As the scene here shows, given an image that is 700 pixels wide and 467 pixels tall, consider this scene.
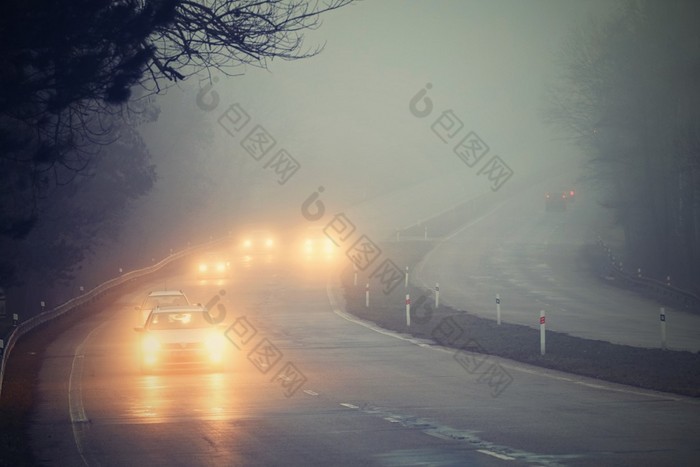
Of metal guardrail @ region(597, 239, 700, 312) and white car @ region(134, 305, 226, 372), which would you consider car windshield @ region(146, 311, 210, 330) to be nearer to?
white car @ region(134, 305, 226, 372)

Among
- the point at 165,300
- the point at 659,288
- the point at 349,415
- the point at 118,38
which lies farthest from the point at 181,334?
the point at 659,288

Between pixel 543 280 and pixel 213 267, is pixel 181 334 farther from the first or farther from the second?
pixel 213 267

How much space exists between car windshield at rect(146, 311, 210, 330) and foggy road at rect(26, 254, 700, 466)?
1.24m

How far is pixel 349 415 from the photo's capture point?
50.7 feet

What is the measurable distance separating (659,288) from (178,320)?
103ft

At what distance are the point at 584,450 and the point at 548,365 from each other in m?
10.7

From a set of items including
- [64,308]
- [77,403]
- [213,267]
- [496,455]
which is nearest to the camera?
[496,455]

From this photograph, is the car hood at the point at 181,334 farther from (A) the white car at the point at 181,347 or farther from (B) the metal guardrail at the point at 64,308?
(B) the metal guardrail at the point at 64,308

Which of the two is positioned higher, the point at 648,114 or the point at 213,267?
the point at 648,114

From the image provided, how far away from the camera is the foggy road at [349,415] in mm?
11969

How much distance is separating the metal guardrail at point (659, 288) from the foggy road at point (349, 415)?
21.3 m

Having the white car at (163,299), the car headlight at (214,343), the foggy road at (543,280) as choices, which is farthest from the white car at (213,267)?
the car headlight at (214,343)

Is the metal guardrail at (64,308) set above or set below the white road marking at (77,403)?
above

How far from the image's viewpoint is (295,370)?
22625 mm
